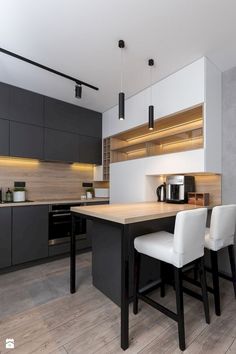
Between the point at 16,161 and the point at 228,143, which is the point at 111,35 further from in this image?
the point at 16,161

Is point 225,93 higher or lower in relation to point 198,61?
lower

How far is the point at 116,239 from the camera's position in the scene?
1.85 metres

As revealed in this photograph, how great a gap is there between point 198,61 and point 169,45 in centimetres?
45

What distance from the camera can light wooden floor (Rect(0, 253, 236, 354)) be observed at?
1365mm

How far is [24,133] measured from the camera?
2.93 m

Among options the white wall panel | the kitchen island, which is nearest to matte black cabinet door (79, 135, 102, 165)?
the white wall panel

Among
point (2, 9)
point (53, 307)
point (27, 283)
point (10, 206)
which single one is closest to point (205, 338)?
point (53, 307)

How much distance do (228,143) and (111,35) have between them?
5.83ft

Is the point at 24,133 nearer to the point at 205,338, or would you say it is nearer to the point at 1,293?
the point at 1,293

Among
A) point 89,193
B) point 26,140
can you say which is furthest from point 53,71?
point 89,193

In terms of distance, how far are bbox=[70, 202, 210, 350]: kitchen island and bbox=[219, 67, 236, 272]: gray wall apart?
0.79 m

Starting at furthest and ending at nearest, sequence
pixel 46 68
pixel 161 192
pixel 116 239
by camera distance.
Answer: pixel 161 192 → pixel 46 68 → pixel 116 239

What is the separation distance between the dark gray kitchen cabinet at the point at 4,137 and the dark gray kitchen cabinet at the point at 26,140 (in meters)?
0.05

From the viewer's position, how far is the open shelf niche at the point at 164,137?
97.0 inches
